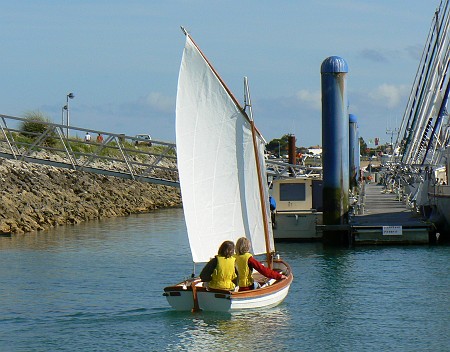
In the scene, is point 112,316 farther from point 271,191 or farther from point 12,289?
point 271,191

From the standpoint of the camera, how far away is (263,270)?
2375cm

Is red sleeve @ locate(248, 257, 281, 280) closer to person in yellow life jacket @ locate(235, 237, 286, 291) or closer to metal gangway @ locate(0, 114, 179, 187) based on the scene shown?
person in yellow life jacket @ locate(235, 237, 286, 291)

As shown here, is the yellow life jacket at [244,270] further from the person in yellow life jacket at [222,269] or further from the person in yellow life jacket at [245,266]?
the person in yellow life jacket at [222,269]

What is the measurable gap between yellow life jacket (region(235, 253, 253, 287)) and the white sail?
5.31ft

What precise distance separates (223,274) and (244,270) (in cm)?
88

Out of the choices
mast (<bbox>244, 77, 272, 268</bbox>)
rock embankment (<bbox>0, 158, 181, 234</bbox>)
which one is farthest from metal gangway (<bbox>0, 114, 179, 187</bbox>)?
mast (<bbox>244, 77, 272, 268</bbox>)

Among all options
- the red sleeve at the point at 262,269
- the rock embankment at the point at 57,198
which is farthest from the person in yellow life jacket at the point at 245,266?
the rock embankment at the point at 57,198

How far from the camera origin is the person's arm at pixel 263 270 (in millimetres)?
23453

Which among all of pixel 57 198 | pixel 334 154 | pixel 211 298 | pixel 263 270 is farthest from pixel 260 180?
pixel 57 198

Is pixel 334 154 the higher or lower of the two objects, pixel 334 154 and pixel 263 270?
the higher

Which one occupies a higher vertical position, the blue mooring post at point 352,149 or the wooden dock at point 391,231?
the blue mooring post at point 352,149

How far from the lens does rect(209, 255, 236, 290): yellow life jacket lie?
22.8 m

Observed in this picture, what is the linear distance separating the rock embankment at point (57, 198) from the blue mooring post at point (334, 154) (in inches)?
661

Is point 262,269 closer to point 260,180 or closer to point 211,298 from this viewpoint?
point 211,298
